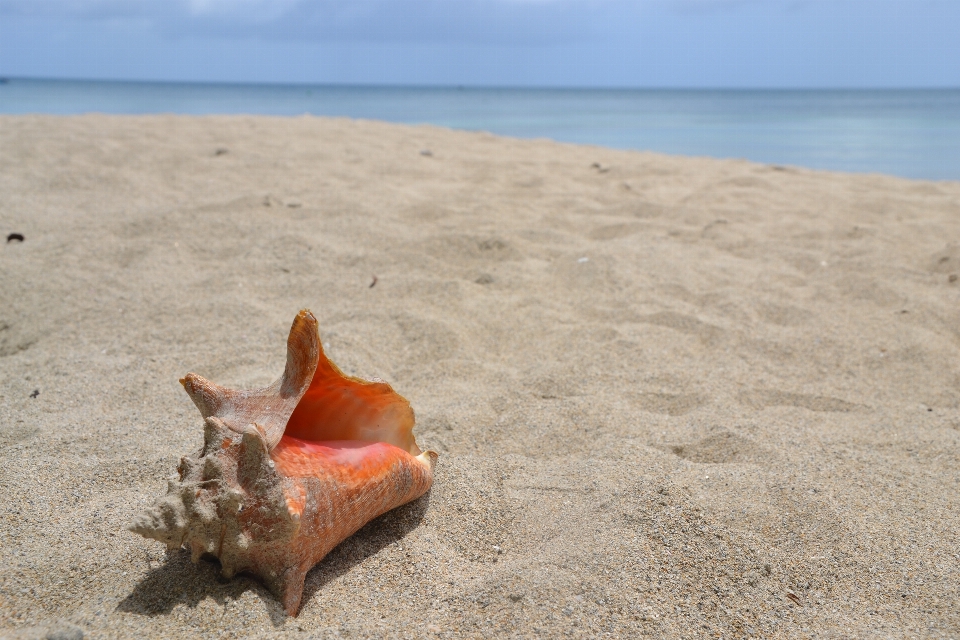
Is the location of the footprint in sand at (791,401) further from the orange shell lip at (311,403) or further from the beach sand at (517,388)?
the orange shell lip at (311,403)

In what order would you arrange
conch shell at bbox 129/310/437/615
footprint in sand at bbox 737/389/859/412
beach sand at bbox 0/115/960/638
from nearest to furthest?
1. conch shell at bbox 129/310/437/615
2. beach sand at bbox 0/115/960/638
3. footprint in sand at bbox 737/389/859/412

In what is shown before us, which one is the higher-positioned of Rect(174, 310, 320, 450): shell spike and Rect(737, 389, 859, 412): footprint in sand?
Rect(174, 310, 320, 450): shell spike

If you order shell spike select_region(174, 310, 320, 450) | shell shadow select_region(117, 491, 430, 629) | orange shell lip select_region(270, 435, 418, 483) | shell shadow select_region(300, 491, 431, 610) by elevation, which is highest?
shell spike select_region(174, 310, 320, 450)

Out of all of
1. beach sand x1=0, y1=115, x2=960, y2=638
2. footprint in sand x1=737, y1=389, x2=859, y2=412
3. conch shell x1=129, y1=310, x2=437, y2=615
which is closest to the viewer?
conch shell x1=129, y1=310, x2=437, y2=615

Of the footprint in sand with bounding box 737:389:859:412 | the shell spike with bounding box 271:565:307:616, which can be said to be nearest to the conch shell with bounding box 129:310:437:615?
the shell spike with bounding box 271:565:307:616

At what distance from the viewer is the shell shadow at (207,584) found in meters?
1.36

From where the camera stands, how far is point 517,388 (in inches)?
92.3

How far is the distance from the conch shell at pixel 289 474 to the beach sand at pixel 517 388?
10cm

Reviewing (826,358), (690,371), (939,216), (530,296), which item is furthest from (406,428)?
(939,216)

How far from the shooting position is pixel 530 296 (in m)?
3.13

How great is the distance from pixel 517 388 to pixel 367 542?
2.81 ft

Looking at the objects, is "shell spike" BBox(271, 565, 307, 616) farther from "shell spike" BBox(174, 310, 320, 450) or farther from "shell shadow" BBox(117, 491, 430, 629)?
"shell spike" BBox(174, 310, 320, 450)

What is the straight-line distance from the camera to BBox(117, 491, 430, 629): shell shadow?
53.5 inches

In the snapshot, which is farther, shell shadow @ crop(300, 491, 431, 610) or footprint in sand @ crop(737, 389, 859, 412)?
footprint in sand @ crop(737, 389, 859, 412)
